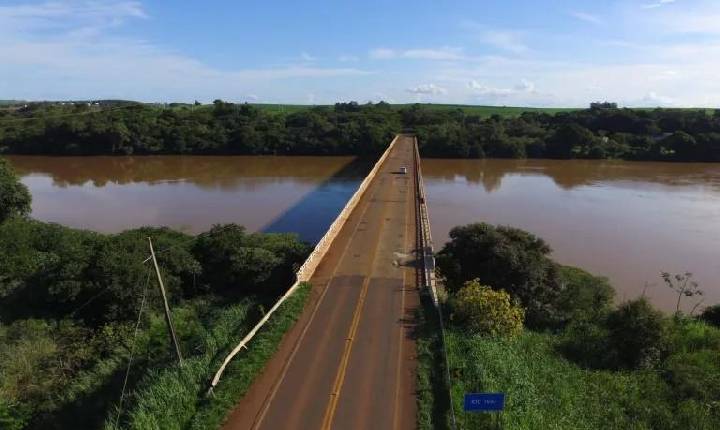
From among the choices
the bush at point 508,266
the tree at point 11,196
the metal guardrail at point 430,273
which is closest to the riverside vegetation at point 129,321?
the tree at point 11,196

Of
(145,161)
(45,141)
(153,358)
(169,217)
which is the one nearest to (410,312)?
(153,358)

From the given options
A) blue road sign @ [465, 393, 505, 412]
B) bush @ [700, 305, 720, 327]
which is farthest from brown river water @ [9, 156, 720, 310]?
blue road sign @ [465, 393, 505, 412]

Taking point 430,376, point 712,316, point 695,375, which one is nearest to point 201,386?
point 430,376

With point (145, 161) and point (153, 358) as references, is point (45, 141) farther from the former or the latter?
point (153, 358)

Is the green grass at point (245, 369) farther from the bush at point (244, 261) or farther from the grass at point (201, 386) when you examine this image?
the bush at point (244, 261)

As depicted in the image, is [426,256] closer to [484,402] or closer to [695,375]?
[695,375]
